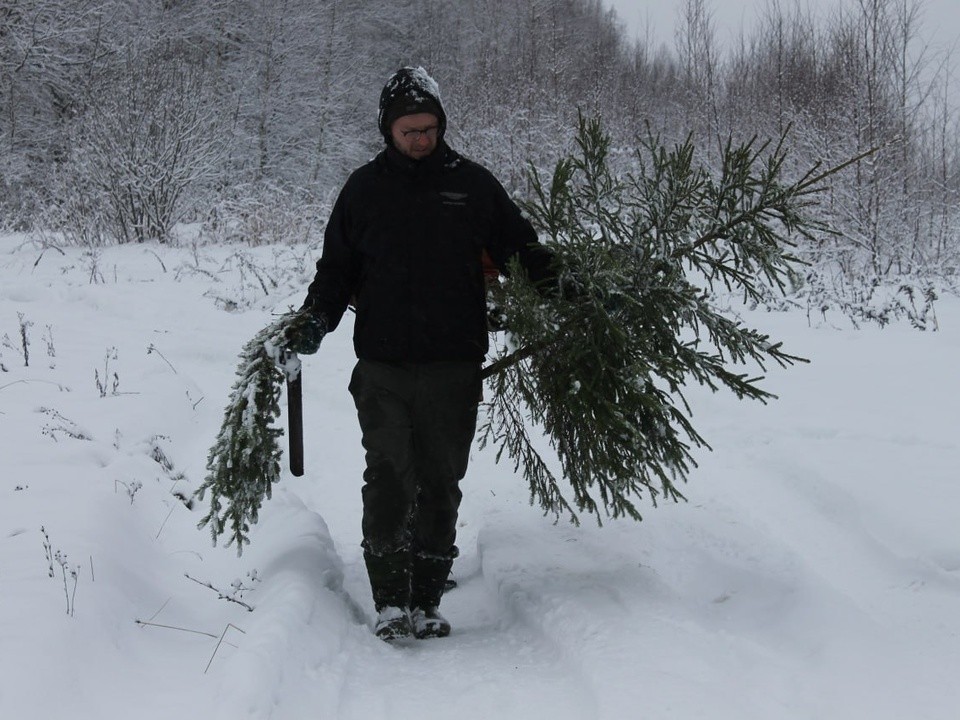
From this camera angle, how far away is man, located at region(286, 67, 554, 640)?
3322mm

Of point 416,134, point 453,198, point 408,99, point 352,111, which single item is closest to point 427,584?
point 453,198

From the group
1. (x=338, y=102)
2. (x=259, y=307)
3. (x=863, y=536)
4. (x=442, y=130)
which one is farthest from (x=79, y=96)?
(x=863, y=536)

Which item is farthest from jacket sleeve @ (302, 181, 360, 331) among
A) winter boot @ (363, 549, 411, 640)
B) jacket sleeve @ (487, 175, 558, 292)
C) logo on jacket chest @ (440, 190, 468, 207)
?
winter boot @ (363, 549, 411, 640)

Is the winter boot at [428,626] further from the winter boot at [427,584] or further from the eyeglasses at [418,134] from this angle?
the eyeglasses at [418,134]

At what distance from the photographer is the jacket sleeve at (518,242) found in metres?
3.42

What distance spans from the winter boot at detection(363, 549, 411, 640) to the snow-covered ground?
0.12 metres

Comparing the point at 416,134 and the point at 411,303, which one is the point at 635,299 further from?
the point at 416,134

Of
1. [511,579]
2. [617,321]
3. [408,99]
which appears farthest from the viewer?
[511,579]

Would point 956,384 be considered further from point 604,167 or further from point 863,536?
point 604,167

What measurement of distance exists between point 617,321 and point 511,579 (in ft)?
4.02

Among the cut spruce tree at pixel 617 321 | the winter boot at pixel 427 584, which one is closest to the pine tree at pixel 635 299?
the cut spruce tree at pixel 617 321

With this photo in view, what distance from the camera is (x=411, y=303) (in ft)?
10.9

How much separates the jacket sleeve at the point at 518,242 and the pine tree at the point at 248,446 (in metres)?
0.96

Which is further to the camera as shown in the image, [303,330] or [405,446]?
[303,330]
